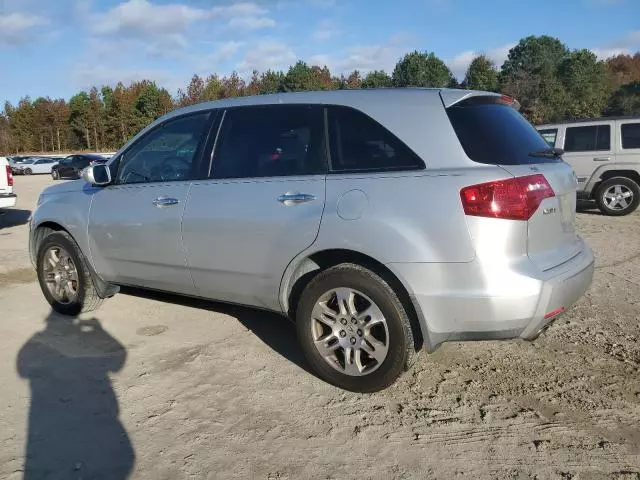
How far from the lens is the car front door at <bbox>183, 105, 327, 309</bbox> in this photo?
346 centimetres

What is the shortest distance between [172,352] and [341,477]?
1979 millimetres

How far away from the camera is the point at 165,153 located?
438cm

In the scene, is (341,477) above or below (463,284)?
below

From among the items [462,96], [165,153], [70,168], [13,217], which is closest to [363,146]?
[462,96]

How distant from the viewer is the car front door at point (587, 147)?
1064cm

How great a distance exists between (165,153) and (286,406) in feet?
7.43

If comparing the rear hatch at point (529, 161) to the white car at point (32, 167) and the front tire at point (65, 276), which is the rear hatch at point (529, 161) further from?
the white car at point (32, 167)

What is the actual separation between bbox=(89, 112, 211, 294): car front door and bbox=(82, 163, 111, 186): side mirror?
0.26ft

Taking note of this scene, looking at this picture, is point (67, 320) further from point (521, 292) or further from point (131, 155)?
point (521, 292)

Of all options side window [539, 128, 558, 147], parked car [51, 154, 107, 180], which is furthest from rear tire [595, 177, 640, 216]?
parked car [51, 154, 107, 180]

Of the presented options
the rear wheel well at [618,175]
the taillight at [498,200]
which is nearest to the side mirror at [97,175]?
the taillight at [498,200]

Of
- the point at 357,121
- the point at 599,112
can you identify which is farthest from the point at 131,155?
the point at 599,112

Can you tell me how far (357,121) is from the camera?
3438 millimetres

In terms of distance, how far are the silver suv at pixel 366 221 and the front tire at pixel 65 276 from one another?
2.54 ft
